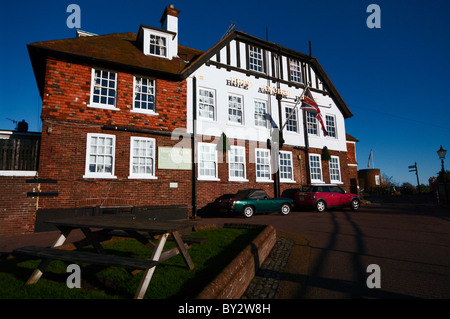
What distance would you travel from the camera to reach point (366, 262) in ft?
17.8

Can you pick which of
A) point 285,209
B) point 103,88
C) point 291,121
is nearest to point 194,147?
point 103,88

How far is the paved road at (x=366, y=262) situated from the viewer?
13.2 feet

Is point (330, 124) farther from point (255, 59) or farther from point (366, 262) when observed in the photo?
point (366, 262)

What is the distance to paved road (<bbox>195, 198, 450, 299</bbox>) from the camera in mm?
4015

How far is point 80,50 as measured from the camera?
12.0 m

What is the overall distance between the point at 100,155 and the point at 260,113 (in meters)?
10.3

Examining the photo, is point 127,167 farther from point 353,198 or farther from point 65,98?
point 353,198

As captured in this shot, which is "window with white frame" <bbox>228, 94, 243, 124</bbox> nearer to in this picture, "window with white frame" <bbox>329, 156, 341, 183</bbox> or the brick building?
the brick building

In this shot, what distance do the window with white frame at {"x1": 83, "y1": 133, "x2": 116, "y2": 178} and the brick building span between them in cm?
4

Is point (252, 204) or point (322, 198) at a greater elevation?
point (322, 198)

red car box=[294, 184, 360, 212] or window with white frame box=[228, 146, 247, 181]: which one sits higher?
window with white frame box=[228, 146, 247, 181]

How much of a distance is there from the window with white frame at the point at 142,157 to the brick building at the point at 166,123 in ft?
0.16

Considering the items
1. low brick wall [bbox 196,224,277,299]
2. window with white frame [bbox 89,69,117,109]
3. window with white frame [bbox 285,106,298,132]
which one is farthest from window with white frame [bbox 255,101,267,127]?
low brick wall [bbox 196,224,277,299]

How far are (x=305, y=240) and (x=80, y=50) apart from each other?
12.7m
